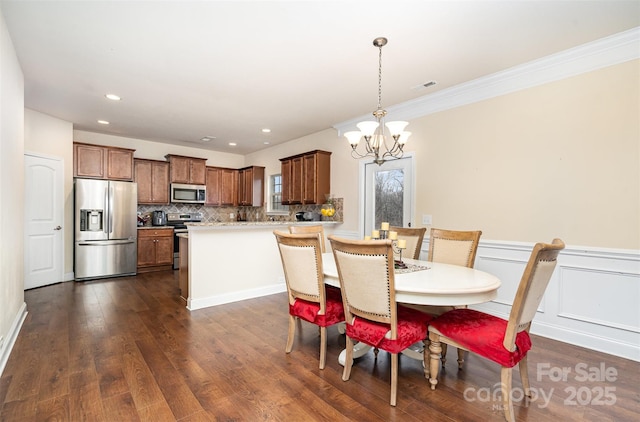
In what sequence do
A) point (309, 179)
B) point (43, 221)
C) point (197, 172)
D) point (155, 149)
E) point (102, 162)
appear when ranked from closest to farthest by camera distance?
point (43, 221) < point (309, 179) < point (102, 162) < point (155, 149) < point (197, 172)

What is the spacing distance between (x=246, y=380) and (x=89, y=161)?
5269 mm

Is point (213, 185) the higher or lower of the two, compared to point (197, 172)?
lower

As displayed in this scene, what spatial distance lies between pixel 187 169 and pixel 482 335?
6364 millimetres

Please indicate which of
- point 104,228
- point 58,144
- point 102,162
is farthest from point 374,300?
point 102,162

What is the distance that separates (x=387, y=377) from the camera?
2219 millimetres

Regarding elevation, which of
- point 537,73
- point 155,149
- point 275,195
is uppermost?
point 537,73

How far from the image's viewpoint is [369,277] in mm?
1907

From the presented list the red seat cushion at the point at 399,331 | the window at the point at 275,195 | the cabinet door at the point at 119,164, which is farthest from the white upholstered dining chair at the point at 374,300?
the cabinet door at the point at 119,164

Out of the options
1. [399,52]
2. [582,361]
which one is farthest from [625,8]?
[582,361]

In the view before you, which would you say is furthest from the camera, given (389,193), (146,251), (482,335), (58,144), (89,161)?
(146,251)

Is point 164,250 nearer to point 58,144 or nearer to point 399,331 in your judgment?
point 58,144

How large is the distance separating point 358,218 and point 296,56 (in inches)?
104

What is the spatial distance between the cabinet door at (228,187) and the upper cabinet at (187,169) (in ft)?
1.82

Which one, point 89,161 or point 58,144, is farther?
point 89,161
